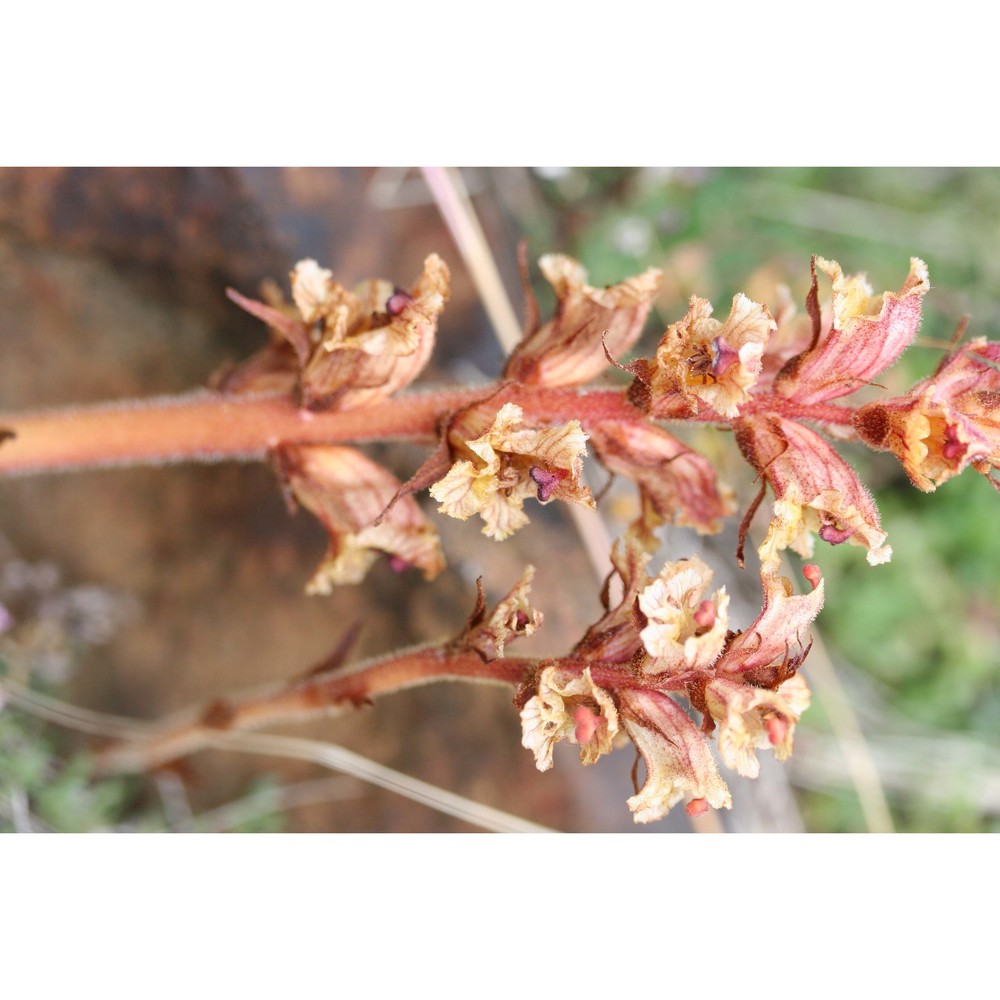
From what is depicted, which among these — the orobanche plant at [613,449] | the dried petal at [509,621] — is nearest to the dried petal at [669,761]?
the orobanche plant at [613,449]

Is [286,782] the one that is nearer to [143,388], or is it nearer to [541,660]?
[143,388]

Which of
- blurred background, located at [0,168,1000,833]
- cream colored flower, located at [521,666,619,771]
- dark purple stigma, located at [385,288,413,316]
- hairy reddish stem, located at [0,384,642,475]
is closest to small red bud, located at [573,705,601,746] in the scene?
cream colored flower, located at [521,666,619,771]

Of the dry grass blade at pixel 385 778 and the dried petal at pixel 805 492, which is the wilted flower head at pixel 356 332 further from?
the dry grass blade at pixel 385 778

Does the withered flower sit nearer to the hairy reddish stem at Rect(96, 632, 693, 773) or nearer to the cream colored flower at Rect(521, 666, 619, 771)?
the hairy reddish stem at Rect(96, 632, 693, 773)

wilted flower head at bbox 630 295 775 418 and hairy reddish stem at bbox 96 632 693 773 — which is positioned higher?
wilted flower head at bbox 630 295 775 418

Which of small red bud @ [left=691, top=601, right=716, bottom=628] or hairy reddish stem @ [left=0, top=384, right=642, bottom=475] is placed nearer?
small red bud @ [left=691, top=601, right=716, bottom=628]

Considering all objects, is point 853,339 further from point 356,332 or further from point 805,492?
point 356,332

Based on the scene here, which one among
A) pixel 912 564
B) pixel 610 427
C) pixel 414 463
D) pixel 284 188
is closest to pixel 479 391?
pixel 610 427
